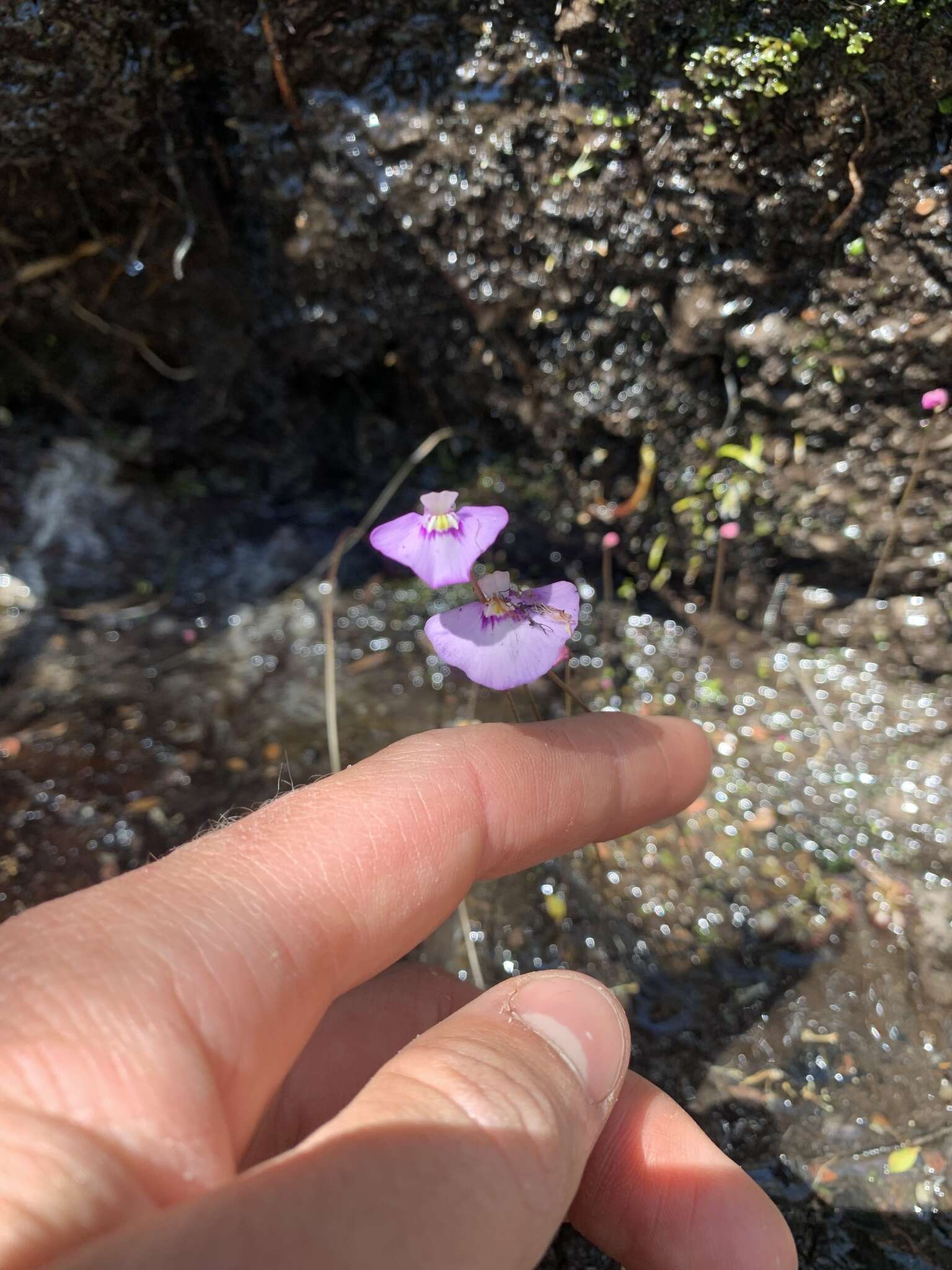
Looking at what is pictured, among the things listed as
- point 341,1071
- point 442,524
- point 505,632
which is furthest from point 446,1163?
point 442,524

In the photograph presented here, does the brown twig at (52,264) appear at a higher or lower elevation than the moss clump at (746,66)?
lower

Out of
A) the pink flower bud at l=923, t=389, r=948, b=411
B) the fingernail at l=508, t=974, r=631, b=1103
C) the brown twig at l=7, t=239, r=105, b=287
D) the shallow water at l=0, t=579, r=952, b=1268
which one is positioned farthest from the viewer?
the brown twig at l=7, t=239, r=105, b=287

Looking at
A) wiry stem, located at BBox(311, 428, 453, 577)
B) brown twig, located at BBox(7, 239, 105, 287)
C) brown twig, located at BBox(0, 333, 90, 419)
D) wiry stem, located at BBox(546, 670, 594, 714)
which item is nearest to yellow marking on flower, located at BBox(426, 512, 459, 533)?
wiry stem, located at BBox(546, 670, 594, 714)

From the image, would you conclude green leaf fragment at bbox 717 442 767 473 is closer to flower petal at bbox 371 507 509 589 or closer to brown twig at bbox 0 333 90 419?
flower petal at bbox 371 507 509 589

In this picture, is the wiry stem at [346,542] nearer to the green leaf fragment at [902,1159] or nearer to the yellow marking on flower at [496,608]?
the yellow marking on flower at [496,608]

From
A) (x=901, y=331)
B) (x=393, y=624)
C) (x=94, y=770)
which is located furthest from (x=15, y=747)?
(x=901, y=331)

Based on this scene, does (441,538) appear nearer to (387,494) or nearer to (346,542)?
(387,494)

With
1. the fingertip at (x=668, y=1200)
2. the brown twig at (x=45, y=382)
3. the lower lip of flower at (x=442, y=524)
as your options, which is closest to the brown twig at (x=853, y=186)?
the lower lip of flower at (x=442, y=524)
